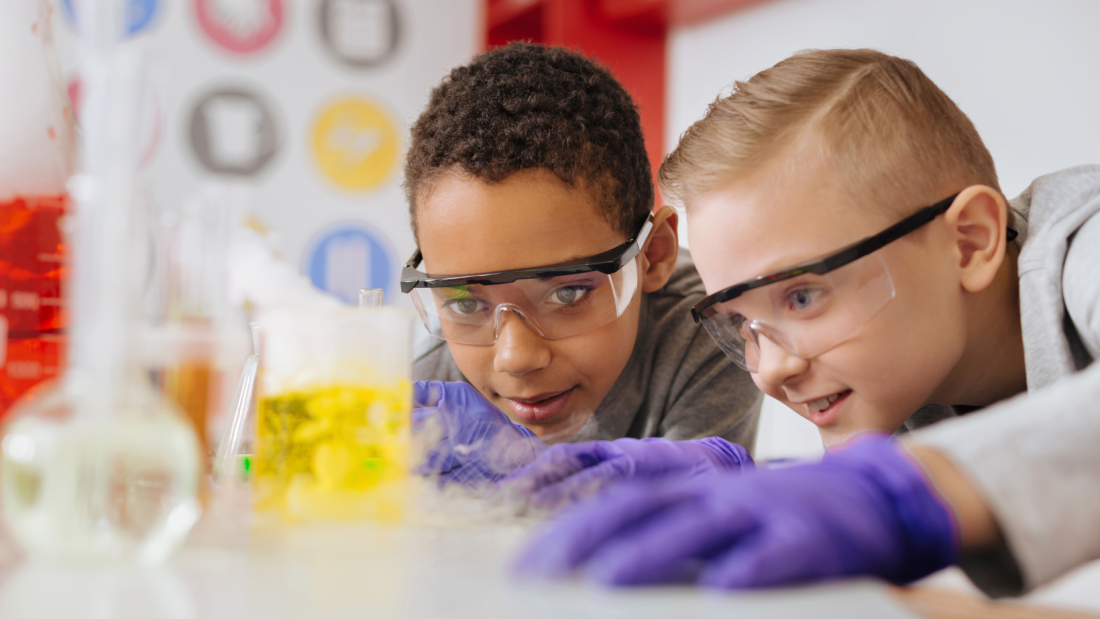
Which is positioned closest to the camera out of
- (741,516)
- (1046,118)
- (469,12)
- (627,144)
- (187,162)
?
(741,516)

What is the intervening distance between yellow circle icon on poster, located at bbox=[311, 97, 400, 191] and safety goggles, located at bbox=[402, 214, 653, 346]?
2.07 meters

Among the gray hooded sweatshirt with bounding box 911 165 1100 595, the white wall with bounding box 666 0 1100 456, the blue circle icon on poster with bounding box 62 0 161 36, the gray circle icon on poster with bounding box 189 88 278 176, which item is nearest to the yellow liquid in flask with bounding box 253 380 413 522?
the gray hooded sweatshirt with bounding box 911 165 1100 595

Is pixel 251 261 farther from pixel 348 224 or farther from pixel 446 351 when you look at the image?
pixel 348 224

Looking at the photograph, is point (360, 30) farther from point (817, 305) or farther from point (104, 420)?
point (104, 420)

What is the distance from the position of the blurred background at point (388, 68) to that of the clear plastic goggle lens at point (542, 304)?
0.83 metres

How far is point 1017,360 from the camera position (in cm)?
108

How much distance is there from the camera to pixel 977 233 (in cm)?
98

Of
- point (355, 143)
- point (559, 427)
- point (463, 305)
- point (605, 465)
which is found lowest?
point (559, 427)

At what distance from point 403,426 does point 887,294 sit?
0.63 m

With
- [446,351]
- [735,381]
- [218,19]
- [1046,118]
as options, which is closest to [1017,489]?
[735,381]

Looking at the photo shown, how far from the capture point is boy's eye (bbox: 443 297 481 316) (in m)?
1.17

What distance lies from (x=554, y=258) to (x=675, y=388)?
14.9 inches

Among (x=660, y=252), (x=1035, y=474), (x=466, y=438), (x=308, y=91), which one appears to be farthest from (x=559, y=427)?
(x=308, y=91)

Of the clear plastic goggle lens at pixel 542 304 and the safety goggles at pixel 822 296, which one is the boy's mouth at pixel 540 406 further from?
the safety goggles at pixel 822 296
